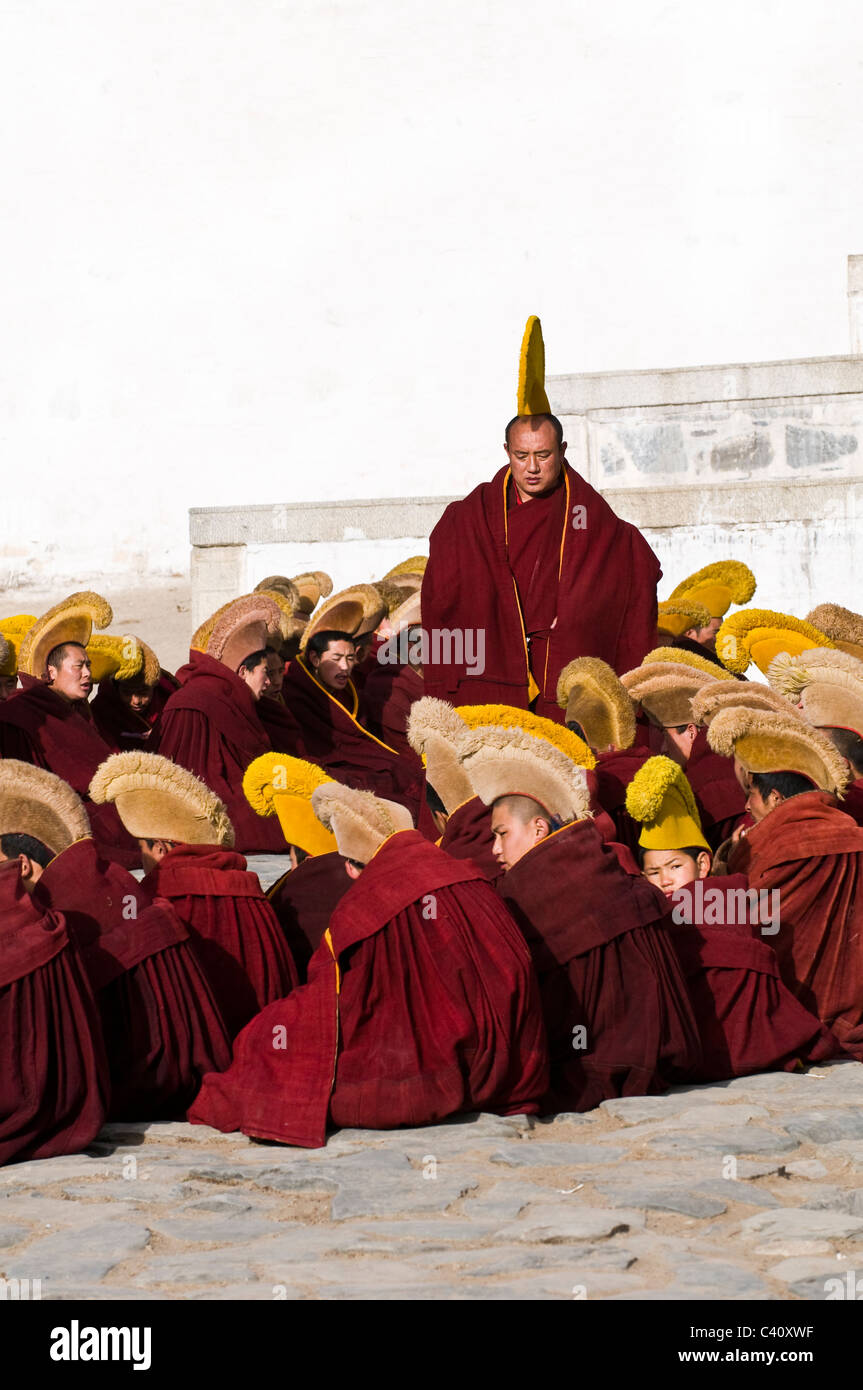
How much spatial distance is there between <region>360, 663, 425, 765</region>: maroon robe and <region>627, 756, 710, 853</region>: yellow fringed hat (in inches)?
144

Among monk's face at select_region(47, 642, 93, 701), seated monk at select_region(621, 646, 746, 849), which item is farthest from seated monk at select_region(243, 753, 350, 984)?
monk's face at select_region(47, 642, 93, 701)

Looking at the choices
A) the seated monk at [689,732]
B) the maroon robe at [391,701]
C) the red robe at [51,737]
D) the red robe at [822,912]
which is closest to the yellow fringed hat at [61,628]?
the red robe at [51,737]

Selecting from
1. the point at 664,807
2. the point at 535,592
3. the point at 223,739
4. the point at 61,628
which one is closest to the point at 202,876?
the point at 664,807

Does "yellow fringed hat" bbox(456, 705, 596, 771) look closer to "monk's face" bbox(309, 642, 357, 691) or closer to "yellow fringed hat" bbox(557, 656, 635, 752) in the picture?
"yellow fringed hat" bbox(557, 656, 635, 752)

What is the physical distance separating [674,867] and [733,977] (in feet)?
1.43

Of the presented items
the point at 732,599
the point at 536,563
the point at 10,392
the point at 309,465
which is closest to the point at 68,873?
the point at 536,563

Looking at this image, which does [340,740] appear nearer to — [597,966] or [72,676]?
[72,676]

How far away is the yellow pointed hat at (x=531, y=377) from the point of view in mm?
7535

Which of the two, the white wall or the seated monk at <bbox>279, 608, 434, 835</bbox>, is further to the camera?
the white wall

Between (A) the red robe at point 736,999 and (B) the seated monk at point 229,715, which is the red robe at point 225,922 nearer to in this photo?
(A) the red robe at point 736,999

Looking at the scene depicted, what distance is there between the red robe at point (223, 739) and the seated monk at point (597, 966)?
3342 mm

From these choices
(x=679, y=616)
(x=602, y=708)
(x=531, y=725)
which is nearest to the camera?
(x=531, y=725)

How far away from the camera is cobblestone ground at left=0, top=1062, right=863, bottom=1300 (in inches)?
139

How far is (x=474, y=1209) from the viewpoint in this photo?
13.0ft
